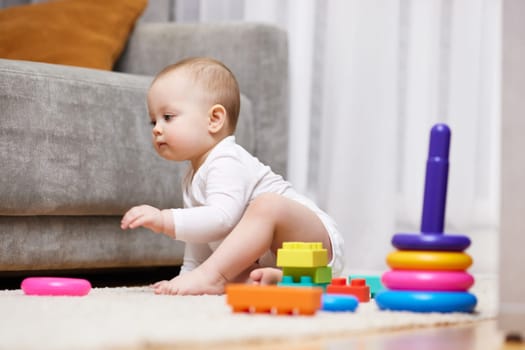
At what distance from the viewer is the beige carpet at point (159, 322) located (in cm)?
89

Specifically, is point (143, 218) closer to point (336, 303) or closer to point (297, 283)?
point (297, 283)

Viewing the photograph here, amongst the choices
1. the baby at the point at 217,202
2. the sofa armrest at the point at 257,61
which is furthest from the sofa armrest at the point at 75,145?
the sofa armrest at the point at 257,61

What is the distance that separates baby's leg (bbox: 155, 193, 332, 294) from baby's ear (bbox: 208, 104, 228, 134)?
0.69 feet

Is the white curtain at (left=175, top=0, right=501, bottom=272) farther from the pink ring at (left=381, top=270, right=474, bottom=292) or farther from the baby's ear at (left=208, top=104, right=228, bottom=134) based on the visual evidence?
the pink ring at (left=381, top=270, right=474, bottom=292)

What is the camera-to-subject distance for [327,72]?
2.89 m

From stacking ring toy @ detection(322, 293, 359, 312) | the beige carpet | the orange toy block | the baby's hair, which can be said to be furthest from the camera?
the baby's hair

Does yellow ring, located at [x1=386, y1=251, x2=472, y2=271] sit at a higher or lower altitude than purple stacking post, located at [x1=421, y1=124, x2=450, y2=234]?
lower

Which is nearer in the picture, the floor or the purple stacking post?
the floor

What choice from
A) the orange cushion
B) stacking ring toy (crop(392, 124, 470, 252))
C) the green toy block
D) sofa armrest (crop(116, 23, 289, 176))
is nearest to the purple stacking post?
stacking ring toy (crop(392, 124, 470, 252))

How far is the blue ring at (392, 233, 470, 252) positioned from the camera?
1.16 meters

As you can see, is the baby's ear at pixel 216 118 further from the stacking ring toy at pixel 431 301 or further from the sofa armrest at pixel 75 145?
the stacking ring toy at pixel 431 301

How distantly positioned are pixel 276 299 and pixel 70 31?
1632 millimetres

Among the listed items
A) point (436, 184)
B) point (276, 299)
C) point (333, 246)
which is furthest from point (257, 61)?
point (276, 299)

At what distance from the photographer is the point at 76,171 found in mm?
1817
